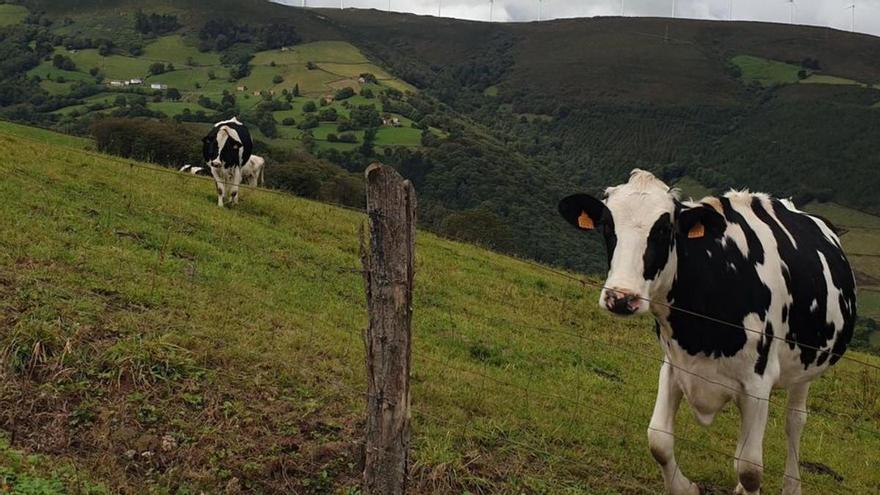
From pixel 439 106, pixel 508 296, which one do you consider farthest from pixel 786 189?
pixel 508 296

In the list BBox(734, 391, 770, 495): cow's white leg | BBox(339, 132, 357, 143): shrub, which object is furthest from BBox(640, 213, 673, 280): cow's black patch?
BBox(339, 132, 357, 143): shrub

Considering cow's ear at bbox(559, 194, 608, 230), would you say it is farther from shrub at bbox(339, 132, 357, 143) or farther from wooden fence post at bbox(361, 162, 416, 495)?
shrub at bbox(339, 132, 357, 143)

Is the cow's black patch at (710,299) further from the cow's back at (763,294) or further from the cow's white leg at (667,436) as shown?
the cow's white leg at (667,436)

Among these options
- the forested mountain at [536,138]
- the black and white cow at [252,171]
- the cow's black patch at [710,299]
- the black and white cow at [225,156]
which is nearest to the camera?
the cow's black patch at [710,299]

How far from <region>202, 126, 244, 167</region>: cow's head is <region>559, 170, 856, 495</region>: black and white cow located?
13837 millimetres

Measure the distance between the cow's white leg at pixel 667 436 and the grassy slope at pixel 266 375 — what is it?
35 centimetres

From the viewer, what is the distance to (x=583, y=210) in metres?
6.40

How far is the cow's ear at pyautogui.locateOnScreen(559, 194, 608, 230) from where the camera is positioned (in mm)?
6229

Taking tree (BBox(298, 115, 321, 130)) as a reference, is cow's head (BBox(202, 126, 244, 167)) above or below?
above

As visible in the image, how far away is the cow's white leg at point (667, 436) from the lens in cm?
658

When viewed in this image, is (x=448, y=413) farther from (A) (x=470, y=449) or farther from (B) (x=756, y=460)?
(B) (x=756, y=460)

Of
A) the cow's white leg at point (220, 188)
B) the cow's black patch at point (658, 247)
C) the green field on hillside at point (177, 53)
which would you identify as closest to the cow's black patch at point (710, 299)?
the cow's black patch at point (658, 247)

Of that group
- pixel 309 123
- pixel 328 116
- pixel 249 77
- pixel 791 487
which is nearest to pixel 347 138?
pixel 309 123

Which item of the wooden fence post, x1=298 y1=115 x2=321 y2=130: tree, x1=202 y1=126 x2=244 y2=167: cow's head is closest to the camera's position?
the wooden fence post
